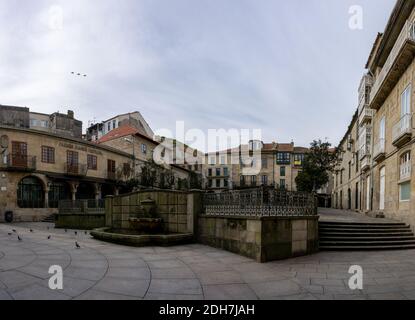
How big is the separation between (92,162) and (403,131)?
2778 cm

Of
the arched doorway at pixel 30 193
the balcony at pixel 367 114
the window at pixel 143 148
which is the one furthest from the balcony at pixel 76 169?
the balcony at pixel 367 114

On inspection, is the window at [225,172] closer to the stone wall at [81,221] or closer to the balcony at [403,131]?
the stone wall at [81,221]

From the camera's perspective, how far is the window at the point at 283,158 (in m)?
55.6

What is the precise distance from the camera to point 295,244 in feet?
27.8

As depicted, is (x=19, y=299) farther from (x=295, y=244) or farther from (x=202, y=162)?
(x=202, y=162)

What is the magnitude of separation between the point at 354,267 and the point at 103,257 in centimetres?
673

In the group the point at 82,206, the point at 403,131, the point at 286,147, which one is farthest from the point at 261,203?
the point at 286,147

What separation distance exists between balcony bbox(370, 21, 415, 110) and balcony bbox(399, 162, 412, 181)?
16.1 ft

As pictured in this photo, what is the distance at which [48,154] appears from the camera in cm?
2561

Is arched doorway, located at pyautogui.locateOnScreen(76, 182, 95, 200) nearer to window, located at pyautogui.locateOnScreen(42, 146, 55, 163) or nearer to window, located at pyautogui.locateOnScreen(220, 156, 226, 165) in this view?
window, located at pyautogui.locateOnScreen(42, 146, 55, 163)

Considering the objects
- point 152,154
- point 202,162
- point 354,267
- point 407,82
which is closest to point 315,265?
point 354,267

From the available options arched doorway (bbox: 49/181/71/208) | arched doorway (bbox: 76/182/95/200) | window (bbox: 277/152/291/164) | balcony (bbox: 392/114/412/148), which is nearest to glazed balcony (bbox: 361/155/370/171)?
balcony (bbox: 392/114/412/148)

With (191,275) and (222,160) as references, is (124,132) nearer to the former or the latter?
(222,160)

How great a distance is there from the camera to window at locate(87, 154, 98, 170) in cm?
2907
